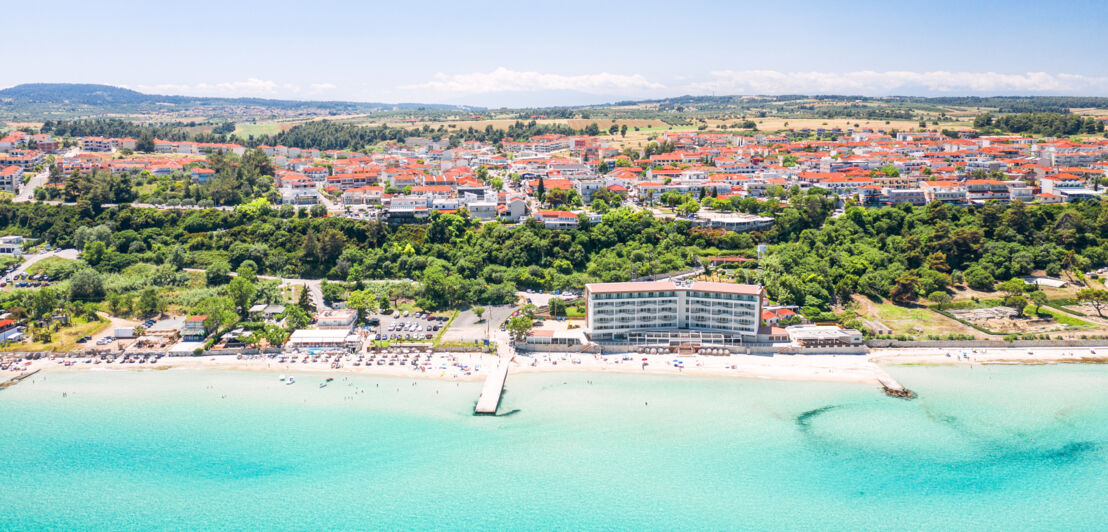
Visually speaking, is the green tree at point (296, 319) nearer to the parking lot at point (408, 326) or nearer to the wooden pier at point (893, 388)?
the parking lot at point (408, 326)

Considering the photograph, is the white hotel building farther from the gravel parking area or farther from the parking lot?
the parking lot

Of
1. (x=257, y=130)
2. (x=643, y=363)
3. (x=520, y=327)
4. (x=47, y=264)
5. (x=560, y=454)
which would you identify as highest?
(x=257, y=130)

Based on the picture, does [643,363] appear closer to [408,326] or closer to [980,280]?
[408,326]

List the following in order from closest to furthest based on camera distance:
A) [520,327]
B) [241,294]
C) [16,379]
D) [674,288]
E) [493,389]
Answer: [493,389] → [16,379] → [520,327] → [674,288] → [241,294]

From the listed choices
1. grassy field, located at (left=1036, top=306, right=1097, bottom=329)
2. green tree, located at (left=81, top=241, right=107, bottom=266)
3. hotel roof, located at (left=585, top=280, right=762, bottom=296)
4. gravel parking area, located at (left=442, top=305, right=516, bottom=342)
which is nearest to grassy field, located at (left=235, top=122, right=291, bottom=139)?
green tree, located at (left=81, top=241, right=107, bottom=266)

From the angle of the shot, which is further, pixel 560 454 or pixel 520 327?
pixel 520 327

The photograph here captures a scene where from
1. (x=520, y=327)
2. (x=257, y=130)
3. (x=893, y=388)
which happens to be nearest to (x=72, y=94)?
(x=257, y=130)

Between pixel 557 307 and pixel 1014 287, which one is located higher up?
pixel 1014 287

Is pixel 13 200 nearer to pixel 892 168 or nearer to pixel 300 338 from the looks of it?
pixel 300 338
